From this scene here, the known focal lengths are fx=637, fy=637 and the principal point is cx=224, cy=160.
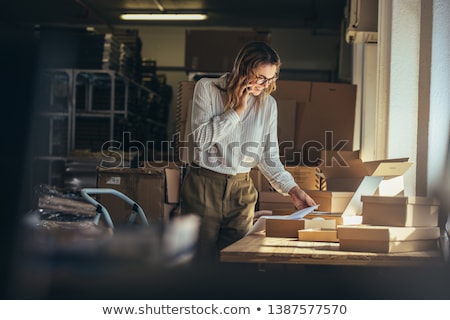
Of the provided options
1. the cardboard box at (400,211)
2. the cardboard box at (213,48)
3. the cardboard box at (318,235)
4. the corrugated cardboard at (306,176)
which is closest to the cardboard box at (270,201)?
the corrugated cardboard at (306,176)

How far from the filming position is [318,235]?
2.02 m

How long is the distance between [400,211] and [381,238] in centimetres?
14

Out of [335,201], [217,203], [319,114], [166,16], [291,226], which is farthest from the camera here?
[166,16]

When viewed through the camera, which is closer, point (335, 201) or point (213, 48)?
point (335, 201)

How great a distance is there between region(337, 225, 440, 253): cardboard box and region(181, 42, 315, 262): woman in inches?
25.1

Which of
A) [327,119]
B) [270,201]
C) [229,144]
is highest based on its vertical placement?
[327,119]

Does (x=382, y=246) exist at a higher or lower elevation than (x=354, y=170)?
lower

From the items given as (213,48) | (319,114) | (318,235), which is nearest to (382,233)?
(318,235)

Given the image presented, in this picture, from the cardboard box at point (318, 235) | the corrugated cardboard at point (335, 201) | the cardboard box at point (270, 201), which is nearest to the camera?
the cardboard box at point (318, 235)

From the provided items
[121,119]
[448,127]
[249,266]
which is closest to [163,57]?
[121,119]

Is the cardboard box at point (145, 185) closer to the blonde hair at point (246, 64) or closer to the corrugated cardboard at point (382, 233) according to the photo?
the blonde hair at point (246, 64)

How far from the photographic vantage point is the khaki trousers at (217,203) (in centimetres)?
237

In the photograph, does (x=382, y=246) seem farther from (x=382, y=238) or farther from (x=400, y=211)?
(x=400, y=211)

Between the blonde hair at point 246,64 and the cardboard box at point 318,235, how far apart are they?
59 cm
